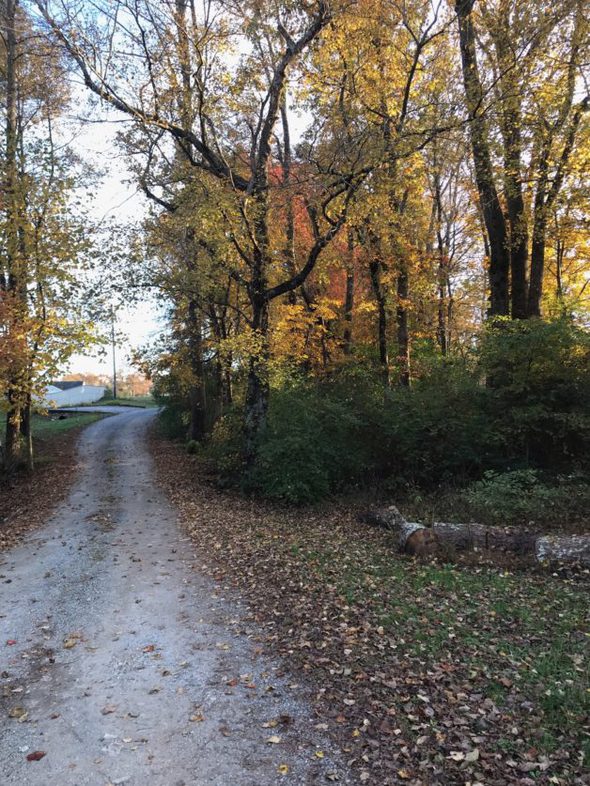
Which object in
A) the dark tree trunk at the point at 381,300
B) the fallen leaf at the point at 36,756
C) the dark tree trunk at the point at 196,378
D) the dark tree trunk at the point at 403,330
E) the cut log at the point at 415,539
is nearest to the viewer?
the fallen leaf at the point at 36,756

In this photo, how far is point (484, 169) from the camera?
13336mm

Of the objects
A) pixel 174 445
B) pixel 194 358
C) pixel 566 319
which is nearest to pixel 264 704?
pixel 566 319

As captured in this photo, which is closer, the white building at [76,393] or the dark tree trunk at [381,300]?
the dark tree trunk at [381,300]

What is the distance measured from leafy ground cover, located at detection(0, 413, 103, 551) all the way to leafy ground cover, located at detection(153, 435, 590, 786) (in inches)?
194

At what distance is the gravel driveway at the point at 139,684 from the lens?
3.70m

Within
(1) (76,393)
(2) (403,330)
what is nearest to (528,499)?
(2) (403,330)

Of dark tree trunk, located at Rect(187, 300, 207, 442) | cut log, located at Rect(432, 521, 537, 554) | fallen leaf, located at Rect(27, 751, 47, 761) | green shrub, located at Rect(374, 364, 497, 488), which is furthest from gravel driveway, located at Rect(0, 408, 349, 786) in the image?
dark tree trunk, located at Rect(187, 300, 207, 442)

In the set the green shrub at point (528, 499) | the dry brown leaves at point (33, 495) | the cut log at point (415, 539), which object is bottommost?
the dry brown leaves at point (33, 495)

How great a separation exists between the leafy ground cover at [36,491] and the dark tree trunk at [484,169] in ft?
40.6

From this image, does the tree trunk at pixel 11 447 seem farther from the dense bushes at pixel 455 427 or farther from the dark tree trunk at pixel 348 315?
the dark tree trunk at pixel 348 315

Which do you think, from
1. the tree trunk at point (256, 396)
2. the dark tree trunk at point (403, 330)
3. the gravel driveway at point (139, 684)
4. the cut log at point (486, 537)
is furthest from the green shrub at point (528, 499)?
the dark tree trunk at point (403, 330)

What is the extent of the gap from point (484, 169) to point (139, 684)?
13.5 metres

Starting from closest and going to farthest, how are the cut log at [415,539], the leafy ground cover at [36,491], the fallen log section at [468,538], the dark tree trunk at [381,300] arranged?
1. the fallen log section at [468,538]
2. the cut log at [415,539]
3. the leafy ground cover at [36,491]
4. the dark tree trunk at [381,300]

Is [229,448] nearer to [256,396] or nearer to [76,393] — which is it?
[256,396]
